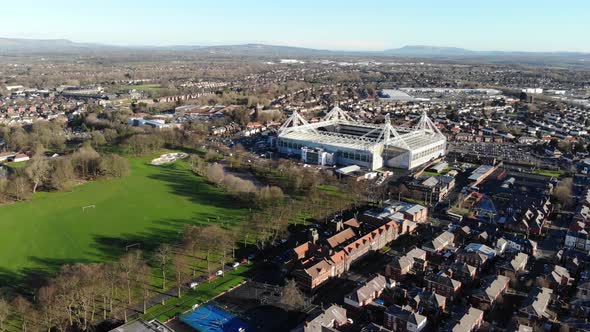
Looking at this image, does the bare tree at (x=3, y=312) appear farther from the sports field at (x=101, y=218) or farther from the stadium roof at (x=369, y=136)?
the stadium roof at (x=369, y=136)

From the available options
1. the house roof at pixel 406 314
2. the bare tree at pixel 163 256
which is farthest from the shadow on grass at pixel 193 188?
the house roof at pixel 406 314

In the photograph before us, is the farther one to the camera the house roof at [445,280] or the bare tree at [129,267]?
the bare tree at [129,267]

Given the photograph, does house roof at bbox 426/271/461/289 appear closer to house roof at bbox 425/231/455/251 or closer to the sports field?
house roof at bbox 425/231/455/251

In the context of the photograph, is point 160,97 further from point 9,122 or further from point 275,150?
point 275,150

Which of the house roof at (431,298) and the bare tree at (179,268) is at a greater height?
the house roof at (431,298)

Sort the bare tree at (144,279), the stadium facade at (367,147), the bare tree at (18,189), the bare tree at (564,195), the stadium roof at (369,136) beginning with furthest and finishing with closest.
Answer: the stadium roof at (369,136)
the stadium facade at (367,147)
the bare tree at (564,195)
the bare tree at (18,189)
the bare tree at (144,279)

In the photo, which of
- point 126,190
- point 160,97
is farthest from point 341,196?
point 160,97

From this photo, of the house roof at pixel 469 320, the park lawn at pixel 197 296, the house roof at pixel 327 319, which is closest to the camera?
the house roof at pixel 469 320
